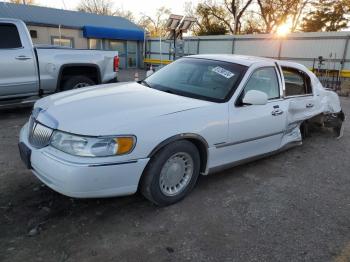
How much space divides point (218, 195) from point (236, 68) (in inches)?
64.5

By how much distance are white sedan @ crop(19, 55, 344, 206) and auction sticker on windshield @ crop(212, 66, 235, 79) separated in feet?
0.04

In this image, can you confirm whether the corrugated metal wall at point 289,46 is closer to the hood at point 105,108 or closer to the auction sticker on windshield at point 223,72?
the auction sticker on windshield at point 223,72

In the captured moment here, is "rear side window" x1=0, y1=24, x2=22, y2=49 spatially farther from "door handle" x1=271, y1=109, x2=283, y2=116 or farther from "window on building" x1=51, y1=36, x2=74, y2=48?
"window on building" x1=51, y1=36, x2=74, y2=48

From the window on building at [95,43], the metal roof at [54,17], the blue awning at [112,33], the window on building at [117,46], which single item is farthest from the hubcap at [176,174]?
the window on building at [117,46]

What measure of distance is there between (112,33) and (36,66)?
1721 cm

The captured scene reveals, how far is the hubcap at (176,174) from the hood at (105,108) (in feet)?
1.69

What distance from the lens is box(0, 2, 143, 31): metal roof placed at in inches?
773

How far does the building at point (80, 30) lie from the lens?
19906mm

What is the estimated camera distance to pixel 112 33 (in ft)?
74.4

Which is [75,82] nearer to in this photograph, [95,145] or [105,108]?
[105,108]

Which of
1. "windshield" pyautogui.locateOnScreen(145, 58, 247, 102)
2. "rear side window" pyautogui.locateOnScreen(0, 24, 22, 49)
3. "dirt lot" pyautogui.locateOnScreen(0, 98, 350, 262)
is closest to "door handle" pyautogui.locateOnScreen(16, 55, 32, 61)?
"rear side window" pyautogui.locateOnScreen(0, 24, 22, 49)

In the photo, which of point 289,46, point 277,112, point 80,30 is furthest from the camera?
point 80,30

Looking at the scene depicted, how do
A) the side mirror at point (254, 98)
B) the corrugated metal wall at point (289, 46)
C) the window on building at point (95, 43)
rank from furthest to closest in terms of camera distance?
the window on building at point (95, 43) < the corrugated metal wall at point (289, 46) < the side mirror at point (254, 98)

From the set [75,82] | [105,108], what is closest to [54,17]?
[75,82]
